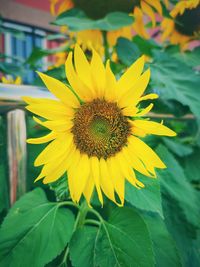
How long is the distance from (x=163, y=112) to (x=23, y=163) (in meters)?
0.36

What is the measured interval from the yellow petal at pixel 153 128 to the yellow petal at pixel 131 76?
0.05 meters

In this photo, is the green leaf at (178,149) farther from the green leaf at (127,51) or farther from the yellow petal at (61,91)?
the yellow petal at (61,91)

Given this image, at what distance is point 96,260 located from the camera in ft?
2.04

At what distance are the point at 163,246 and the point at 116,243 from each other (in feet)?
0.30

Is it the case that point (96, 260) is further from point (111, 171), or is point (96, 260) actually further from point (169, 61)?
point (169, 61)

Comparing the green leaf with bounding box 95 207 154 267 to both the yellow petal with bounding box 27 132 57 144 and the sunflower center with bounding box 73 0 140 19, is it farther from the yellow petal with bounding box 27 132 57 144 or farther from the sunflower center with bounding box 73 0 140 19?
the sunflower center with bounding box 73 0 140 19

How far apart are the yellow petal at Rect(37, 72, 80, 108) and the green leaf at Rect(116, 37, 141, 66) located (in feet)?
1.29

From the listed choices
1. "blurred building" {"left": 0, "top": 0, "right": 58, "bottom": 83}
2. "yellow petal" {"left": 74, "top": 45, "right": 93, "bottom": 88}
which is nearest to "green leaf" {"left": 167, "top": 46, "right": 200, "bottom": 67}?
"yellow petal" {"left": 74, "top": 45, "right": 93, "bottom": 88}

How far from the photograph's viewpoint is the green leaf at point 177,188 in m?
0.75

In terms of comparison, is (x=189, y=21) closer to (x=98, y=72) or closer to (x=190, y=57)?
(x=190, y=57)

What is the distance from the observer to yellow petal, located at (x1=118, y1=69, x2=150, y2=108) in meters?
0.46

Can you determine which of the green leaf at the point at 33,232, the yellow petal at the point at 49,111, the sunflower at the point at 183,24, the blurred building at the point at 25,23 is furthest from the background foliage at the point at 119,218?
the blurred building at the point at 25,23

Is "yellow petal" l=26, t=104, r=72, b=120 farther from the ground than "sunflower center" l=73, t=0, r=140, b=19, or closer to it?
closer to it

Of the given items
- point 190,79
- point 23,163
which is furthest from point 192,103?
point 23,163
